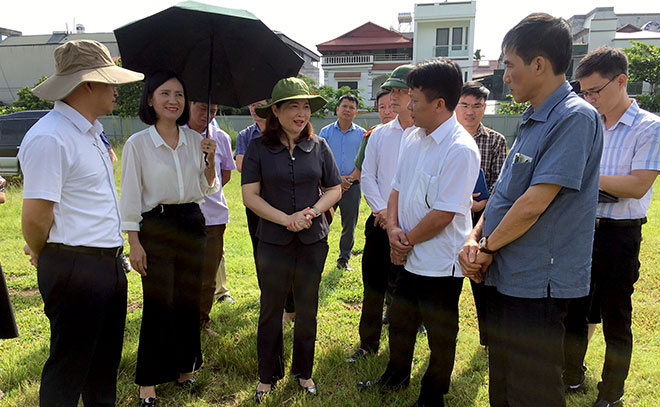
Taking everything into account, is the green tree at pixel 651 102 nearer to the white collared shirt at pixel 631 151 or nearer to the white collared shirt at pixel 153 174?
the white collared shirt at pixel 631 151

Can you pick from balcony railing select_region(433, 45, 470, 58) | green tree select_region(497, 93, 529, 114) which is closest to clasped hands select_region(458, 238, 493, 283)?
green tree select_region(497, 93, 529, 114)

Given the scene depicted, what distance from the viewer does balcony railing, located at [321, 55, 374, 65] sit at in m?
33.9

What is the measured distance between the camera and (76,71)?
2.19 meters

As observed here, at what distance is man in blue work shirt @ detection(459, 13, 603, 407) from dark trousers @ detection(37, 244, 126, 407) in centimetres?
194

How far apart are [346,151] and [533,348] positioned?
402 centimetres

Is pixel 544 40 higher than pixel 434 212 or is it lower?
higher

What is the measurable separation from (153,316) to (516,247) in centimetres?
227

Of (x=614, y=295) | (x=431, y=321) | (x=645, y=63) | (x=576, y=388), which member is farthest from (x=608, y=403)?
(x=645, y=63)

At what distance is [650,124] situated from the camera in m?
2.62

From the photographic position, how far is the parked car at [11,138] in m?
10.6

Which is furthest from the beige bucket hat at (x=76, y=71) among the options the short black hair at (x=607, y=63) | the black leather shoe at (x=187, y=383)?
the short black hair at (x=607, y=63)

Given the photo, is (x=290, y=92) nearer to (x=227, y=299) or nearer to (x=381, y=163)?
(x=381, y=163)

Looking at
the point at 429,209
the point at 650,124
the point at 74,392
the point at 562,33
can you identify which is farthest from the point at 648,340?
the point at 74,392

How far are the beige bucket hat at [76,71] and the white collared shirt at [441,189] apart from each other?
1716 millimetres
